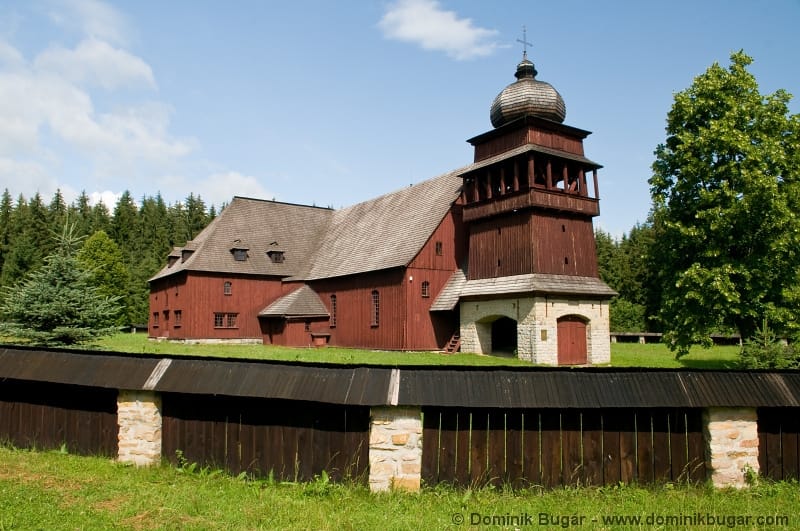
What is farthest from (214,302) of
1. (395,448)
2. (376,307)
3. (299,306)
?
(395,448)

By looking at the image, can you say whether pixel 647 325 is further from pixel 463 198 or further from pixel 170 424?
pixel 170 424

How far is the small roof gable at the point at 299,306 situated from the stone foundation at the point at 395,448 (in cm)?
2771

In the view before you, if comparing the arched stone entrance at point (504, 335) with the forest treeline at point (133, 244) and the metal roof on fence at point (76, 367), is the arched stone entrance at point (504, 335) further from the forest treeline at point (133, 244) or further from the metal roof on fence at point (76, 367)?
the metal roof on fence at point (76, 367)

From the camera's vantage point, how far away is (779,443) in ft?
26.8

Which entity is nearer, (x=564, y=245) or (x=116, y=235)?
(x=564, y=245)

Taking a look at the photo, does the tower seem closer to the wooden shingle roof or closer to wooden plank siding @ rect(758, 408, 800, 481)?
the wooden shingle roof

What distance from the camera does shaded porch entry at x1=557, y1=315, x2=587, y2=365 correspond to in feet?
83.6

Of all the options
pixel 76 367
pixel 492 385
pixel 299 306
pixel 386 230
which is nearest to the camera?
pixel 492 385

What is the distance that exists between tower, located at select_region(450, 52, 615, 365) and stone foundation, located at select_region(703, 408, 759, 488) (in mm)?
16626

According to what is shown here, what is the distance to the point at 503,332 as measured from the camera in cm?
3178

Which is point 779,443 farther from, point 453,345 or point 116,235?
point 116,235

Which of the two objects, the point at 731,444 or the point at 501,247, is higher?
the point at 501,247

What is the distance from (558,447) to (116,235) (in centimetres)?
8637

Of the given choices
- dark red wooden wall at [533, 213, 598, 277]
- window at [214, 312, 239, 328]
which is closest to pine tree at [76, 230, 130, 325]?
window at [214, 312, 239, 328]
